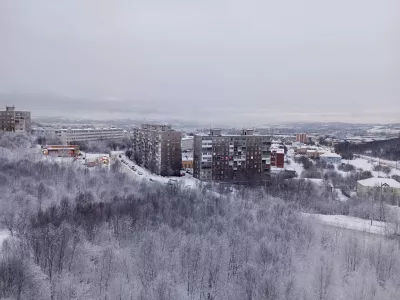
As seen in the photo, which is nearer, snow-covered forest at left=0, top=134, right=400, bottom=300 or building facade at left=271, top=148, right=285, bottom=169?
snow-covered forest at left=0, top=134, right=400, bottom=300

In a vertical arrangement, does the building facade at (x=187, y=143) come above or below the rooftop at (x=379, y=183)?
above

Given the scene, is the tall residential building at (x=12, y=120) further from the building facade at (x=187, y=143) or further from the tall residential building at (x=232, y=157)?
the tall residential building at (x=232, y=157)

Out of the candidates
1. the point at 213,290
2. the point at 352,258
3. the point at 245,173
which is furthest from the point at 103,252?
the point at 245,173

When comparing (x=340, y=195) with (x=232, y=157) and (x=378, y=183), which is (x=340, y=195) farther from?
(x=232, y=157)

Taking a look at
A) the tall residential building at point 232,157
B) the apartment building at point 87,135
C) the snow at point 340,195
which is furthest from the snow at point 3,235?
the apartment building at point 87,135

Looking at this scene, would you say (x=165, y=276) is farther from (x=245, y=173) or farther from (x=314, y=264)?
(x=245, y=173)

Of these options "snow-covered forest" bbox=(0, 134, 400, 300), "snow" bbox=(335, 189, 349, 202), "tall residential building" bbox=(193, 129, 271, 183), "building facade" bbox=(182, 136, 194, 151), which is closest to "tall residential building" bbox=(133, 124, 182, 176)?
"tall residential building" bbox=(193, 129, 271, 183)

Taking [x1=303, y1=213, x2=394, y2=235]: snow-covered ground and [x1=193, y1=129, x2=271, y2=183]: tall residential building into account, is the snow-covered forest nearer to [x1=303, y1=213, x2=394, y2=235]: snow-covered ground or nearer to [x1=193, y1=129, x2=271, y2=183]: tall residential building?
[x1=303, y1=213, x2=394, y2=235]: snow-covered ground
